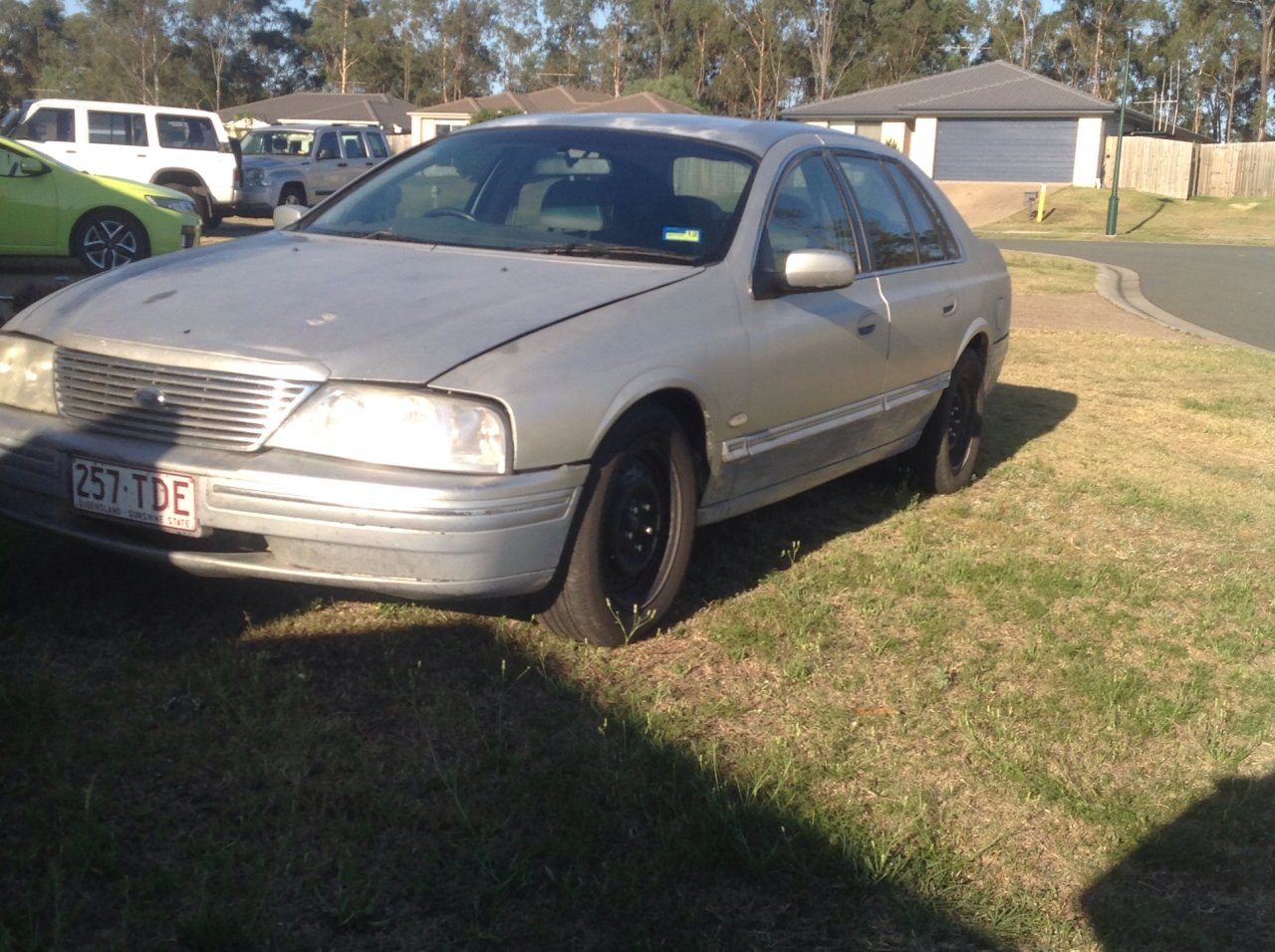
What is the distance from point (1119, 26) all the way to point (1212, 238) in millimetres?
42155

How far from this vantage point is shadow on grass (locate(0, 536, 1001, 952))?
282 cm

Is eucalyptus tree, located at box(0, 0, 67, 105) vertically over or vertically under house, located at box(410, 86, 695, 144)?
over

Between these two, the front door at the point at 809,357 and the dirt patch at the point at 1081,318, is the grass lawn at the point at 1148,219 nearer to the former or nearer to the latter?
the dirt patch at the point at 1081,318

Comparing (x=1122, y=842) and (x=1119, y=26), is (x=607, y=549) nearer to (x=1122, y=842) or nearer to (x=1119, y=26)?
(x=1122, y=842)

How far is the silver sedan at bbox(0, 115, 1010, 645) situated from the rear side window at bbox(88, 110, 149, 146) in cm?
1766

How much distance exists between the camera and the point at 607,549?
4137 mm

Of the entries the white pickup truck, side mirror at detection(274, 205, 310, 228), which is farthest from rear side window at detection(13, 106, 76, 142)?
side mirror at detection(274, 205, 310, 228)

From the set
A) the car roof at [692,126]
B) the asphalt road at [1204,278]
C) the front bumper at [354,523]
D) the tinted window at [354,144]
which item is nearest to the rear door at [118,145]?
the tinted window at [354,144]

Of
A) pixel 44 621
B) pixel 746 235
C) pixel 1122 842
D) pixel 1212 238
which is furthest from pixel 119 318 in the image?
pixel 1212 238

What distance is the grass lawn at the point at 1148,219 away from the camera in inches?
1448

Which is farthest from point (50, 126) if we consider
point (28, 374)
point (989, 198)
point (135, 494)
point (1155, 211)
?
point (1155, 211)

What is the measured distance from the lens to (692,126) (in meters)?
5.38

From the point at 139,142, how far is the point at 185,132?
27.7 inches

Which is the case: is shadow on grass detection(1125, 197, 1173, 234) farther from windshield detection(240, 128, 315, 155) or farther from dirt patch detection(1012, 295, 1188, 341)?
dirt patch detection(1012, 295, 1188, 341)
